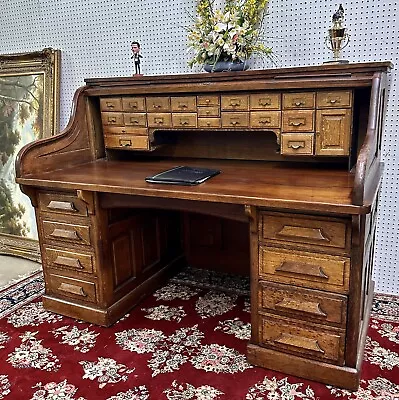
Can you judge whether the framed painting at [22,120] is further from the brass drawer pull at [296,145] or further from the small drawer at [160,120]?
the brass drawer pull at [296,145]

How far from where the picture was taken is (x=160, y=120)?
2.23 meters

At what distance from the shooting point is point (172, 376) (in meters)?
1.81

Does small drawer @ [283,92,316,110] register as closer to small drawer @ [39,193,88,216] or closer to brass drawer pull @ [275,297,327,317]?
brass drawer pull @ [275,297,327,317]

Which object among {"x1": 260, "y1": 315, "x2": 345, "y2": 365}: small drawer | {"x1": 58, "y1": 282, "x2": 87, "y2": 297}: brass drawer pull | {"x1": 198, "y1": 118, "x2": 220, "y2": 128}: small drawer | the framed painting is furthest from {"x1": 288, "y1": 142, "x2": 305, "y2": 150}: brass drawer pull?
the framed painting

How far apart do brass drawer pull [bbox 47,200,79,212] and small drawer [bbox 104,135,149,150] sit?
458 mm

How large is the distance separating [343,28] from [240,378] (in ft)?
5.32

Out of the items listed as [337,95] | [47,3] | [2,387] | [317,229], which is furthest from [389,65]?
[47,3]

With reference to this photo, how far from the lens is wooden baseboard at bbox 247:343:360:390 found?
168 cm

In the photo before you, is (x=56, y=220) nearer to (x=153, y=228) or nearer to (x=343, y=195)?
(x=153, y=228)

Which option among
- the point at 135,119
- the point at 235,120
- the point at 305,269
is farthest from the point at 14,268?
the point at 305,269

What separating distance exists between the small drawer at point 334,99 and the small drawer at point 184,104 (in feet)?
2.00

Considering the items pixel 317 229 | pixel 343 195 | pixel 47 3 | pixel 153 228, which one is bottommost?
pixel 153 228

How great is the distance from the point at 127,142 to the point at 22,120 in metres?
1.18

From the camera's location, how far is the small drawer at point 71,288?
222cm
